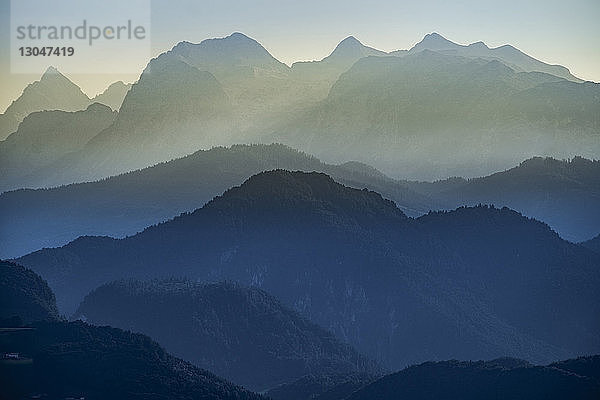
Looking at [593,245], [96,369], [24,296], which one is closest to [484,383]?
[96,369]

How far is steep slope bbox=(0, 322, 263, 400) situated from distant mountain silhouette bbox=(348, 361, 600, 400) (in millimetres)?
9923

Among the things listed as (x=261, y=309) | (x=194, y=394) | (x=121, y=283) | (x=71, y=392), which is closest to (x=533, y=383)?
(x=194, y=394)

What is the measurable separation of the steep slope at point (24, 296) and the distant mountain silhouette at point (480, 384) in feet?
93.2

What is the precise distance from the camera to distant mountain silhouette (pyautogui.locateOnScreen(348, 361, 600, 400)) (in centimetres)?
10931

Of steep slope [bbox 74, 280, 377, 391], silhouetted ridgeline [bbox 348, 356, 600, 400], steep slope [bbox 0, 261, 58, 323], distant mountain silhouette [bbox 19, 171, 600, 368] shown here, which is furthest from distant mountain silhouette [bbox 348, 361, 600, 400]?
distant mountain silhouette [bbox 19, 171, 600, 368]

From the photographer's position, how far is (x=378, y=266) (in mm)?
178625

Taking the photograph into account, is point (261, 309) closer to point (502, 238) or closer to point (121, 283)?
point (121, 283)

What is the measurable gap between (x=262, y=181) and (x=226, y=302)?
35239mm

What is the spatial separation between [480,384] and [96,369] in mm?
25434

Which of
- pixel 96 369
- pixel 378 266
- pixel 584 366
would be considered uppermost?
pixel 378 266

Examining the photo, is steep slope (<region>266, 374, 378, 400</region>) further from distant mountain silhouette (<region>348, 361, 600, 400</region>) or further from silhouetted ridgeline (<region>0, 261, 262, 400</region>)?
silhouetted ridgeline (<region>0, 261, 262, 400</region>)

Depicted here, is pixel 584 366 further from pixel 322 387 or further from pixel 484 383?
pixel 322 387

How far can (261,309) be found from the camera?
157750 millimetres

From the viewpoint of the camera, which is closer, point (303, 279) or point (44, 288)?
point (44, 288)
